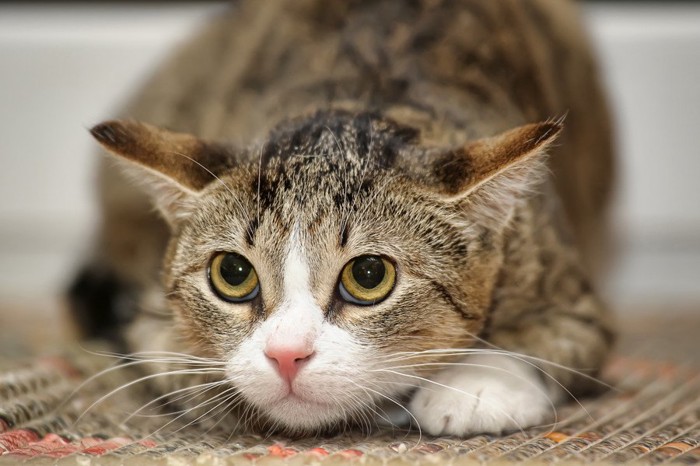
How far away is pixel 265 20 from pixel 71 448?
1622mm

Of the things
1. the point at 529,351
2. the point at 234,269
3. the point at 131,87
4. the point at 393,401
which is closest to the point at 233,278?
the point at 234,269

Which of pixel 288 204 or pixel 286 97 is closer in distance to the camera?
pixel 288 204

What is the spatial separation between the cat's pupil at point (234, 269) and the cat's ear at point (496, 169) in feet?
1.41

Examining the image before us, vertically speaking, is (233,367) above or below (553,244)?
below

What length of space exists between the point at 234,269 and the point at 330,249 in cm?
22

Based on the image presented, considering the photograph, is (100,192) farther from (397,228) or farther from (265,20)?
(397,228)

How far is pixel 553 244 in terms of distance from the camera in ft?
6.73

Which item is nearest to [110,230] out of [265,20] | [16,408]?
[265,20]

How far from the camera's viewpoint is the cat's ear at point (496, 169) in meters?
1.59

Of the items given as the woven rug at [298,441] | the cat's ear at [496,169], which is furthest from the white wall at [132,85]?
the cat's ear at [496,169]

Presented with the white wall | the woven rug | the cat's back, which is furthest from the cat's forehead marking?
the white wall

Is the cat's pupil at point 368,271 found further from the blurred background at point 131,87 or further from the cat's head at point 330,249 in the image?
the blurred background at point 131,87

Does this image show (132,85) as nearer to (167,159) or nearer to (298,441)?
(167,159)

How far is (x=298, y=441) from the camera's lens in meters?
1.65
